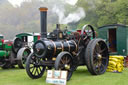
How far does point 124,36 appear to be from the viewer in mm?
9094

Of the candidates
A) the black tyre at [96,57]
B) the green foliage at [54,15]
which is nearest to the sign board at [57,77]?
the black tyre at [96,57]

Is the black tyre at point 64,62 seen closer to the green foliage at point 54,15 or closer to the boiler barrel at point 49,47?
the boiler barrel at point 49,47

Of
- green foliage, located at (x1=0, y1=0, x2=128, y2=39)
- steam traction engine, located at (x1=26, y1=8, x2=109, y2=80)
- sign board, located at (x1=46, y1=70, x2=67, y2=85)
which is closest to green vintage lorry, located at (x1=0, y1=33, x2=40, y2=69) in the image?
steam traction engine, located at (x1=26, y1=8, x2=109, y2=80)

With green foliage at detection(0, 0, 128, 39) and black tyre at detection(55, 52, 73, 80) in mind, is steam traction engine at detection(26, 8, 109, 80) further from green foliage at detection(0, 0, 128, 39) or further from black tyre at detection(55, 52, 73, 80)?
green foliage at detection(0, 0, 128, 39)

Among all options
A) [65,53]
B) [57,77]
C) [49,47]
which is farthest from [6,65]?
[57,77]

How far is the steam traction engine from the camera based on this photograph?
17.3 feet

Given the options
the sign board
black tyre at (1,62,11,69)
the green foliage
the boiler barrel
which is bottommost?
black tyre at (1,62,11,69)

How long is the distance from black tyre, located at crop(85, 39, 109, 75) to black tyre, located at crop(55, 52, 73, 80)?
731 mm

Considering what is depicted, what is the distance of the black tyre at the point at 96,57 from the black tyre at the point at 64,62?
28.8 inches

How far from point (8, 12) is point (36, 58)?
92.8ft

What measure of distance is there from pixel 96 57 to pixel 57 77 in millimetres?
2081

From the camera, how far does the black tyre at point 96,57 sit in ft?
19.4

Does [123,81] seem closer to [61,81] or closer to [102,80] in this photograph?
[102,80]

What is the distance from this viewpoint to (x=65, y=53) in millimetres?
5152
